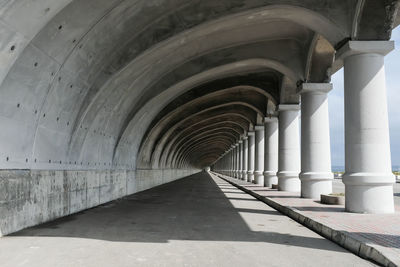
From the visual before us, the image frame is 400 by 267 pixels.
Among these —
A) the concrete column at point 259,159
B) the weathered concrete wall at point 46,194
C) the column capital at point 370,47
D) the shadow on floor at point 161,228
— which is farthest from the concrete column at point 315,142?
the concrete column at point 259,159

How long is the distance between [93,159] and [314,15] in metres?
7.63

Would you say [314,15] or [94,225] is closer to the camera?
[94,225]

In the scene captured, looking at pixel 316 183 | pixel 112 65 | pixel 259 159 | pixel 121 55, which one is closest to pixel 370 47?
pixel 316 183

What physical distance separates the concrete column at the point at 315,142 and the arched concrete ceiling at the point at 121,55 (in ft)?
2.33

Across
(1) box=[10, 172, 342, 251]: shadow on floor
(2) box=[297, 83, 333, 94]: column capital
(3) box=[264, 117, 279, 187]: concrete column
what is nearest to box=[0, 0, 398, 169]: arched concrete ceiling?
(2) box=[297, 83, 333, 94]: column capital

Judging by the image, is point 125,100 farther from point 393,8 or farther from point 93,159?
point 393,8

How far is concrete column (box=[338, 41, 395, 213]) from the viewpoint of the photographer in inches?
377

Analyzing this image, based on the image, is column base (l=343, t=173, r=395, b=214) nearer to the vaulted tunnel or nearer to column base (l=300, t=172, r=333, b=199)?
the vaulted tunnel

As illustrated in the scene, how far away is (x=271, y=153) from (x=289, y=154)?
18.5 ft

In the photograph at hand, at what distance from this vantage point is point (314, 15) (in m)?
11.4

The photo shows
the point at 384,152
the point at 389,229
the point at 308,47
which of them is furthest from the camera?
the point at 308,47

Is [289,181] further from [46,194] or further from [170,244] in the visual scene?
[170,244]

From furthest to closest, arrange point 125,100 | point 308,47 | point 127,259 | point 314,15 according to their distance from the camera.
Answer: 1. point 308,47
2. point 125,100
3. point 314,15
4. point 127,259

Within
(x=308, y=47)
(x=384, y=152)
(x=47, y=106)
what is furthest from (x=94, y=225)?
(x=308, y=47)
